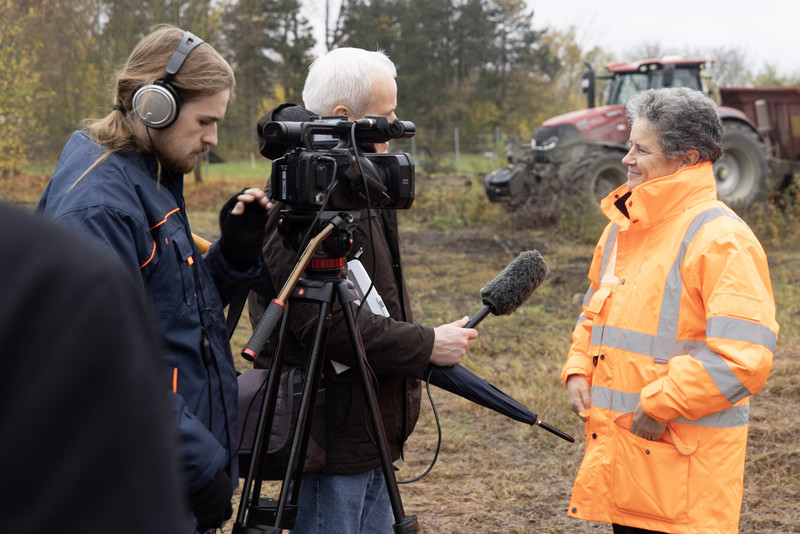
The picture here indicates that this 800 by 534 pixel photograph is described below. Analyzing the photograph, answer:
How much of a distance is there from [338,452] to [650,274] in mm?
1011

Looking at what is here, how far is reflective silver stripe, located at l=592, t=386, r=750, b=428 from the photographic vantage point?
2.29 metres

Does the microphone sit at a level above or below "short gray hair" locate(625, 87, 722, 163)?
below

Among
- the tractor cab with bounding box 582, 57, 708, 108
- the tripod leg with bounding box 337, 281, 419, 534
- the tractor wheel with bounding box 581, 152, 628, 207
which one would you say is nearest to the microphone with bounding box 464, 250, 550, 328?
the tripod leg with bounding box 337, 281, 419, 534

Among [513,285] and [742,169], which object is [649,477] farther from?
[742,169]

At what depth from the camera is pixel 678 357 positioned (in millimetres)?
2275

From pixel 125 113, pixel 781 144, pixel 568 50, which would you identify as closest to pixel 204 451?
pixel 125 113

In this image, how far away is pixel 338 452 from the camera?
7.50 ft

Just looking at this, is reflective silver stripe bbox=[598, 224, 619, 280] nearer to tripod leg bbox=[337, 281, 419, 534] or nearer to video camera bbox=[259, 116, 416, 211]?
video camera bbox=[259, 116, 416, 211]

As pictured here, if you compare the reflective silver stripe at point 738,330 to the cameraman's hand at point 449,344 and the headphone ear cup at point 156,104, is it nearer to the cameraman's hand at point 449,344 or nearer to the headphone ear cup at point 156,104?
the cameraman's hand at point 449,344

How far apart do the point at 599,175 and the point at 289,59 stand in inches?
839

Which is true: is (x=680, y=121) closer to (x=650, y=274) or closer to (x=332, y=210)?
(x=650, y=274)

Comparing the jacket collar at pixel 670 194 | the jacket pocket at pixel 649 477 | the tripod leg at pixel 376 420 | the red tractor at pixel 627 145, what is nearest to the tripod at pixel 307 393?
the tripod leg at pixel 376 420

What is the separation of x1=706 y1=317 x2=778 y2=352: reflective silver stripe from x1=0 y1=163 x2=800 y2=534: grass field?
1.89 m

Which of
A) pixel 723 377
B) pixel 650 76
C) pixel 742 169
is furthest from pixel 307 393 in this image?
pixel 650 76
